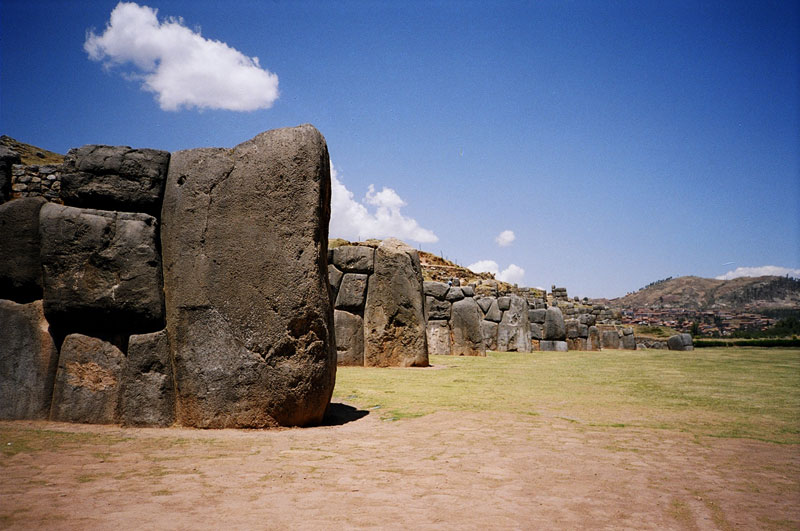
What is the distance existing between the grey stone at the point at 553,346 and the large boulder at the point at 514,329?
91.2 inches

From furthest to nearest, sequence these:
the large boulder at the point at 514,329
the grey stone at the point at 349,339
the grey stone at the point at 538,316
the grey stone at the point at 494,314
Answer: the grey stone at the point at 538,316 → the grey stone at the point at 494,314 → the large boulder at the point at 514,329 → the grey stone at the point at 349,339

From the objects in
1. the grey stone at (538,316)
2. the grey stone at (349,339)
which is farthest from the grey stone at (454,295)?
the grey stone at (538,316)

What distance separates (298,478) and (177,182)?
3154 millimetres

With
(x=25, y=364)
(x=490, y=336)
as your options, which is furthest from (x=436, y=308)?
(x=25, y=364)

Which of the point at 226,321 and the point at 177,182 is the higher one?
the point at 177,182

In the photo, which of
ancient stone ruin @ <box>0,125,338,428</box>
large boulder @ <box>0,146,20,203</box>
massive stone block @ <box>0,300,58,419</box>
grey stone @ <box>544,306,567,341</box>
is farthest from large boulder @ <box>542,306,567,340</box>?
large boulder @ <box>0,146,20,203</box>

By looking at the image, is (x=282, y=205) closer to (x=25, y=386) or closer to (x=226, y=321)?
(x=226, y=321)

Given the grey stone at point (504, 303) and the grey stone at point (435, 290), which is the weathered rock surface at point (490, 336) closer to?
the grey stone at point (504, 303)

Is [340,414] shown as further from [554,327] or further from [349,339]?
[554,327]

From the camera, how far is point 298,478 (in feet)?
10.2

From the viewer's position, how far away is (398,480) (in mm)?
3100

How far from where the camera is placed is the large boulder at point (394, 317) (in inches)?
428

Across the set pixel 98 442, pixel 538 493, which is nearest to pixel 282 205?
pixel 98 442

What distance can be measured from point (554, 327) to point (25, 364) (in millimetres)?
18577
